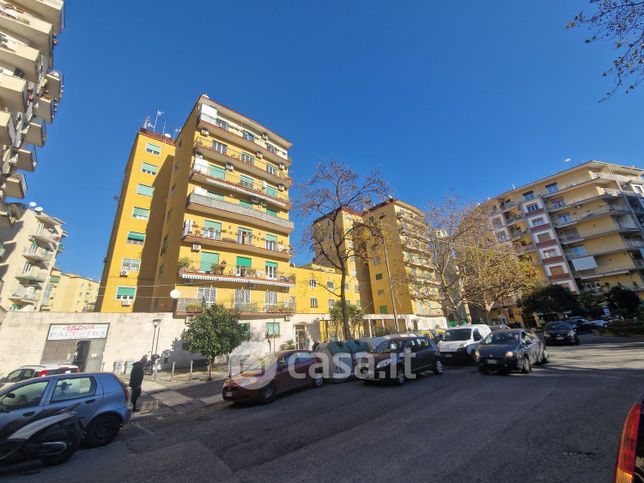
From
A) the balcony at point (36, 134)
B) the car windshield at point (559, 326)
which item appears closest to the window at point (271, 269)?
the balcony at point (36, 134)

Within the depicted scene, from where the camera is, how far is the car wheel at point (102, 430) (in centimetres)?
593

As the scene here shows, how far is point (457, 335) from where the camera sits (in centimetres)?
1397

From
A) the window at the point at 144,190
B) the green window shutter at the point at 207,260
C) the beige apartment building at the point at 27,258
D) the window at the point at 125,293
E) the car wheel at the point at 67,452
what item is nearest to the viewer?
the car wheel at the point at 67,452

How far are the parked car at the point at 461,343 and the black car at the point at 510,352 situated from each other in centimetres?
150

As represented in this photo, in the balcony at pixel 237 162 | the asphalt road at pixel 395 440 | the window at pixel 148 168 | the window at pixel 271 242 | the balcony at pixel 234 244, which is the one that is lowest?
the asphalt road at pixel 395 440

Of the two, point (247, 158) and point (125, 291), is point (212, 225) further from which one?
point (125, 291)

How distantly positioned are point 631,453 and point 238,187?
26.1 meters

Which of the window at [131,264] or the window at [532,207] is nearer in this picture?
the window at [131,264]

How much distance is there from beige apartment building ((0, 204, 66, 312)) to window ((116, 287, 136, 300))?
62.3ft

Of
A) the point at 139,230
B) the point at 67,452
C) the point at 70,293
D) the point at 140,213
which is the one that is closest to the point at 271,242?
the point at 139,230

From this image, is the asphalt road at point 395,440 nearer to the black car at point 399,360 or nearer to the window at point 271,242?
the black car at point 399,360

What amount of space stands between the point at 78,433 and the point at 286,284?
2000 cm

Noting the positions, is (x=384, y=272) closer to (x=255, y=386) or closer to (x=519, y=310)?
(x=519, y=310)

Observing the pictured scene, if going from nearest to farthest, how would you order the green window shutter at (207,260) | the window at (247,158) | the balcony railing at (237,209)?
the green window shutter at (207,260) < the balcony railing at (237,209) < the window at (247,158)
